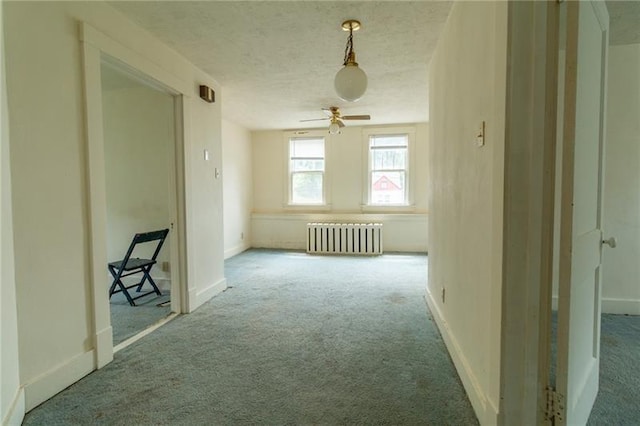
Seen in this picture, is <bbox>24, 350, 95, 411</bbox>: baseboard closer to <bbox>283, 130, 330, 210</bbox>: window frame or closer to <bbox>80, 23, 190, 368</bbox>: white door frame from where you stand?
<bbox>80, 23, 190, 368</bbox>: white door frame

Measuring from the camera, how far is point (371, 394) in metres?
1.77

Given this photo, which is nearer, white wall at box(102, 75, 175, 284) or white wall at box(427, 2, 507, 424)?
white wall at box(427, 2, 507, 424)

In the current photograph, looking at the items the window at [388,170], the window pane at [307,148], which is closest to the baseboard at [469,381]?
the window at [388,170]

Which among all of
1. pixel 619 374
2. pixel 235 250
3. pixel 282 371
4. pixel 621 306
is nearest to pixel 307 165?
pixel 235 250

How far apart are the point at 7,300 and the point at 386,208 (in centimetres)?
545

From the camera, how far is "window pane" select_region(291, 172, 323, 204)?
21.2 ft

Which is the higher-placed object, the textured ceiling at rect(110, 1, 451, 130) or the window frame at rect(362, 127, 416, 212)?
the textured ceiling at rect(110, 1, 451, 130)

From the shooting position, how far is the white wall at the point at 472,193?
1322 millimetres

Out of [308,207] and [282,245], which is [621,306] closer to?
[308,207]

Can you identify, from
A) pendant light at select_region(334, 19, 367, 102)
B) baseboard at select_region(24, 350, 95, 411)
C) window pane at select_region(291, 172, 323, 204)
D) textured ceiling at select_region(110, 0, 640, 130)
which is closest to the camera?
baseboard at select_region(24, 350, 95, 411)

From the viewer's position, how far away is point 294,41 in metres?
2.65

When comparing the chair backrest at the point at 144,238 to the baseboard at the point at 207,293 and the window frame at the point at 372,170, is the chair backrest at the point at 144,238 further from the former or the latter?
the window frame at the point at 372,170

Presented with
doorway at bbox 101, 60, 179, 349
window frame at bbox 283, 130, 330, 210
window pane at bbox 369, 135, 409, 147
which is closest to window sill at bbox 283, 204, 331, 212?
window frame at bbox 283, 130, 330, 210

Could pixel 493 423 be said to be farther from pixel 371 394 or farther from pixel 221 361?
pixel 221 361
